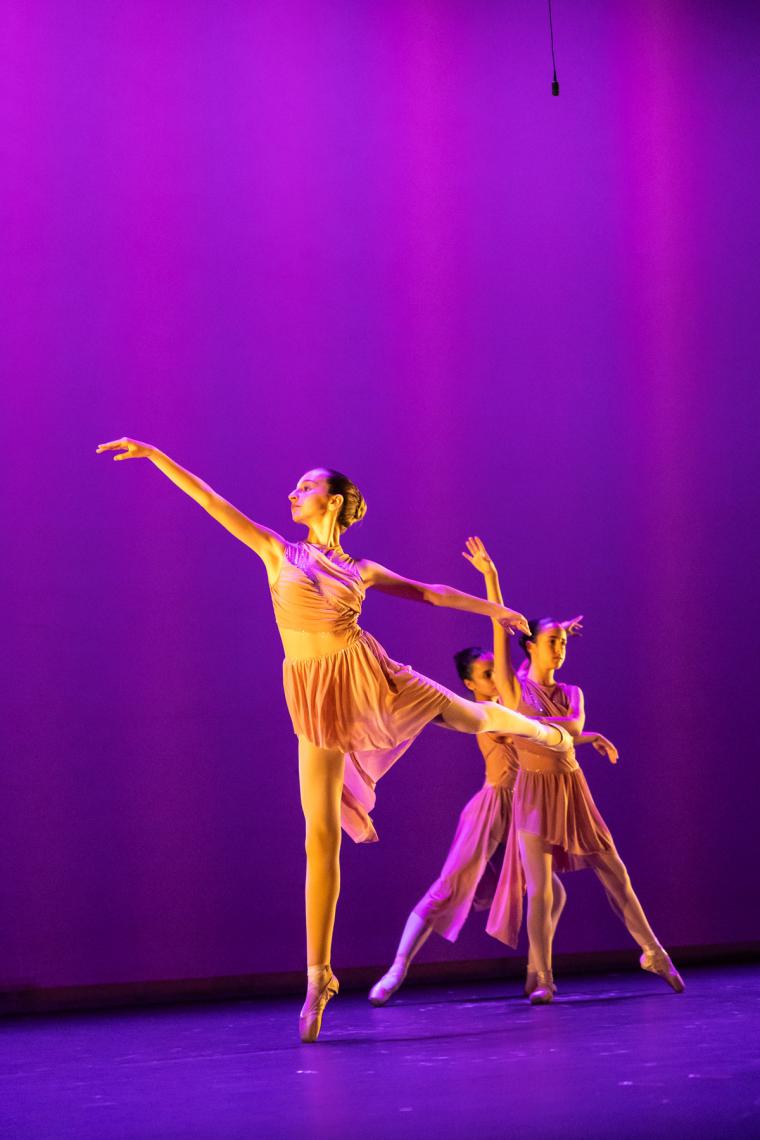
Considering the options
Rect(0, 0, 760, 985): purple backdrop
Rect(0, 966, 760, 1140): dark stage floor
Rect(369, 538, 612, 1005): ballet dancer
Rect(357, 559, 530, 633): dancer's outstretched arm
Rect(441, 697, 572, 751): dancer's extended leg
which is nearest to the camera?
Rect(0, 966, 760, 1140): dark stage floor

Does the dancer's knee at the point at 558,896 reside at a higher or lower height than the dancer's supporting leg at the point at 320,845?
lower

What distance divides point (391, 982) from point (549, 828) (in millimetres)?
735

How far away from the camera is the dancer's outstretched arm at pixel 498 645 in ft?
13.6

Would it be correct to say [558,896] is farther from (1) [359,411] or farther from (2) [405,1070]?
(1) [359,411]

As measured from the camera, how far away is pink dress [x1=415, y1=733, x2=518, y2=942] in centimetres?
447

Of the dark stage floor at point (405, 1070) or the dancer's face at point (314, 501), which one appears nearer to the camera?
the dark stage floor at point (405, 1070)

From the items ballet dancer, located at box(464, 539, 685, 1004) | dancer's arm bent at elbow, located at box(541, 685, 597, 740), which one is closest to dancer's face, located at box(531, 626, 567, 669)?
ballet dancer, located at box(464, 539, 685, 1004)

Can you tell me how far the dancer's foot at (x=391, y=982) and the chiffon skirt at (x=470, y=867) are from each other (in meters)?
0.16

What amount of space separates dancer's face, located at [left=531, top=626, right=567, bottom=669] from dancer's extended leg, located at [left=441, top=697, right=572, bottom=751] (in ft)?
1.73

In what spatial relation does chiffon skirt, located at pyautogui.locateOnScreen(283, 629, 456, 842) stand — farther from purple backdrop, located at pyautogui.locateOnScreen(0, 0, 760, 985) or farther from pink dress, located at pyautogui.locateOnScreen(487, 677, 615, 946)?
purple backdrop, located at pyautogui.locateOnScreen(0, 0, 760, 985)

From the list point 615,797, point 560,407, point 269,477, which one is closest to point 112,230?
point 269,477

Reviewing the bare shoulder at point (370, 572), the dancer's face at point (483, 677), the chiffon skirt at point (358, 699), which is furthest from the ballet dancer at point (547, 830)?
the chiffon skirt at point (358, 699)

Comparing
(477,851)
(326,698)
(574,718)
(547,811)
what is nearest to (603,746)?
(574,718)

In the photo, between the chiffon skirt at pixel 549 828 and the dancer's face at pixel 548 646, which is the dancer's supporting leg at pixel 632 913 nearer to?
the chiffon skirt at pixel 549 828
